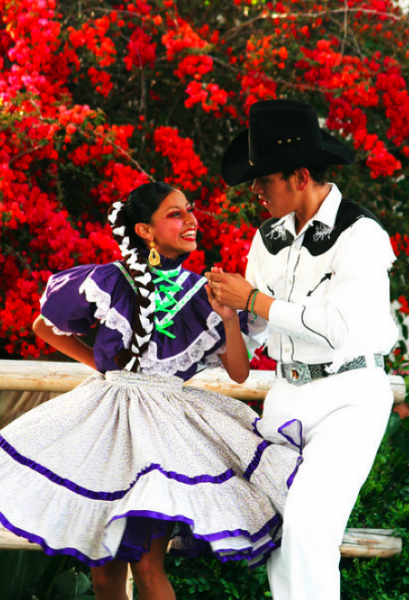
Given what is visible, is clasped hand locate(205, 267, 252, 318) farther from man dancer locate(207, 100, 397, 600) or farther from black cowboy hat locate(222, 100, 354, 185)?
black cowboy hat locate(222, 100, 354, 185)

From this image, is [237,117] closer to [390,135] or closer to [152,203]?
[390,135]

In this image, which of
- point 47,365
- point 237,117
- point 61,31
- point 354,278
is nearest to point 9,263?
point 47,365

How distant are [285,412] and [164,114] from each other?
2683mm

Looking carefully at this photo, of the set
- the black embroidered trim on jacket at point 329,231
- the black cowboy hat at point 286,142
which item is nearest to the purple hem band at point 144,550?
the black embroidered trim on jacket at point 329,231

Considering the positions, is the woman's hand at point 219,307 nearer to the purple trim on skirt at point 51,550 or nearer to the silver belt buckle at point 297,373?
the silver belt buckle at point 297,373

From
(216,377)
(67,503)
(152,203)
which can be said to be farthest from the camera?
(216,377)

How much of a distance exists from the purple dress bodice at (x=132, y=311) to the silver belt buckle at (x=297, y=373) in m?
0.26

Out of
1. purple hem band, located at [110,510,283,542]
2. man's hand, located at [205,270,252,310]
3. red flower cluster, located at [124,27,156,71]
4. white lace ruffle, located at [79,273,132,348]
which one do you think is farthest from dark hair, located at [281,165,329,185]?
red flower cluster, located at [124,27,156,71]

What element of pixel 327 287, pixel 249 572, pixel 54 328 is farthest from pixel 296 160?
pixel 249 572

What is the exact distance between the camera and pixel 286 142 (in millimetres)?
2492

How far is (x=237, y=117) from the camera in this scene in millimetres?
4633

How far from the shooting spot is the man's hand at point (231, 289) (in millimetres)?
2438

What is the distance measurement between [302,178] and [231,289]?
0.46 meters

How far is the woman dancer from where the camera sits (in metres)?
2.17
